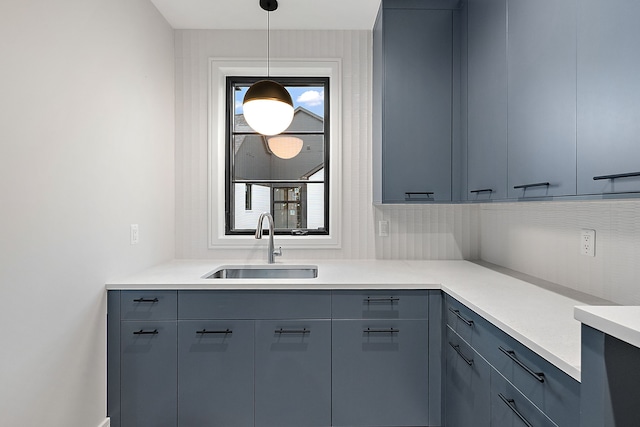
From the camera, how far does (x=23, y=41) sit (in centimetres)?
127

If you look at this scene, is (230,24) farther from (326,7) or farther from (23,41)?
(23,41)

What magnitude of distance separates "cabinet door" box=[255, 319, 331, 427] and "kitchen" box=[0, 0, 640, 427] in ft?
2.53

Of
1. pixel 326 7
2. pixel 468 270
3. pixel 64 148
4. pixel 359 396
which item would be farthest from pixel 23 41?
pixel 468 270

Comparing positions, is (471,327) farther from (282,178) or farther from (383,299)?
(282,178)

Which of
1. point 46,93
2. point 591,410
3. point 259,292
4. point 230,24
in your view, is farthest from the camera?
point 230,24

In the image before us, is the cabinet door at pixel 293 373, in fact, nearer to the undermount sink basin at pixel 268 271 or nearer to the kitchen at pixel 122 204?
the undermount sink basin at pixel 268 271

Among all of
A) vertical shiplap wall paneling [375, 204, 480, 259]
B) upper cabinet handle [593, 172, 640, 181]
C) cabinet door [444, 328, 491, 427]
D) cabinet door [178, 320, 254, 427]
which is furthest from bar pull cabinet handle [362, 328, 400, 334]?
upper cabinet handle [593, 172, 640, 181]

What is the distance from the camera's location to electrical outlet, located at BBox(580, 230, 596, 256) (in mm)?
1526

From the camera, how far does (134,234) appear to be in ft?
6.68

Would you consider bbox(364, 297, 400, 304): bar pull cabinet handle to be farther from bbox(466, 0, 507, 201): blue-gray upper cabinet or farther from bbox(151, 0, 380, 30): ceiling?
bbox(151, 0, 380, 30): ceiling

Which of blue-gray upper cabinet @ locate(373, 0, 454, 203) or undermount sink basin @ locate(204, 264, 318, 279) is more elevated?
blue-gray upper cabinet @ locate(373, 0, 454, 203)

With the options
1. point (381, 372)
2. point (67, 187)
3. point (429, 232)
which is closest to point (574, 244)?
point (429, 232)

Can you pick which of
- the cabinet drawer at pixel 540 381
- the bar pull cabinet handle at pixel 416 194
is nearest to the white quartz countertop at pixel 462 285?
the cabinet drawer at pixel 540 381

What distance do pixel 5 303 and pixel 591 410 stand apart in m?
1.72
